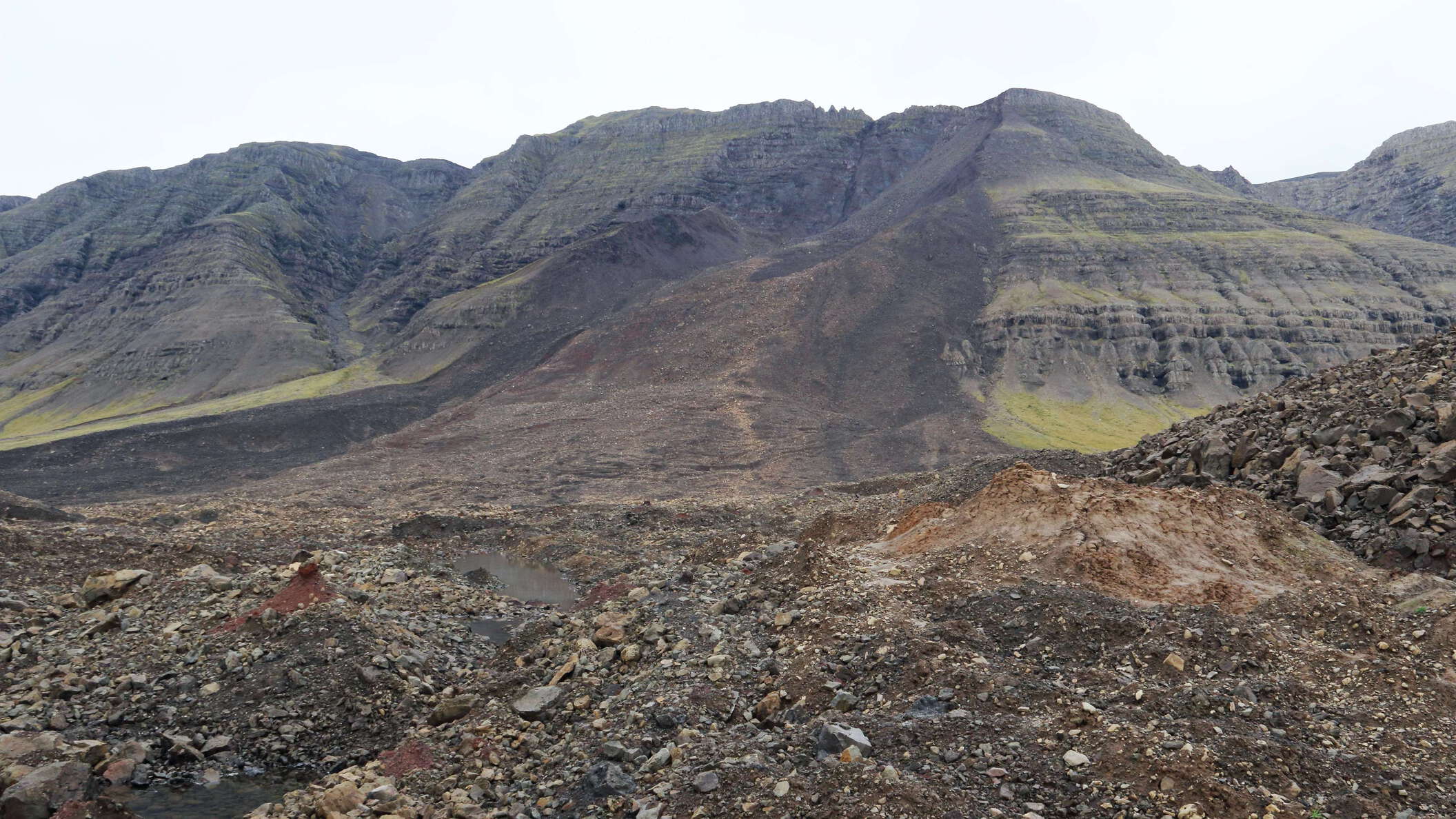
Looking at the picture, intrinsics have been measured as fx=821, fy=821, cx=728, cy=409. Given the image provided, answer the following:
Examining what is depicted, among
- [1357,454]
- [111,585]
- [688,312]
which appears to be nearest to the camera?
[111,585]

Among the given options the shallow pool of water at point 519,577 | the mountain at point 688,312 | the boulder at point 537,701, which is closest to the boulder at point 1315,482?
the boulder at point 537,701

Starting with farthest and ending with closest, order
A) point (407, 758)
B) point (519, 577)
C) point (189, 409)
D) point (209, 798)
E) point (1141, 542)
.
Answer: point (189, 409) → point (519, 577) → point (1141, 542) → point (209, 798) → point (407, 758)

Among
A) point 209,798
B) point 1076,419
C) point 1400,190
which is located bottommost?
point 1076,419

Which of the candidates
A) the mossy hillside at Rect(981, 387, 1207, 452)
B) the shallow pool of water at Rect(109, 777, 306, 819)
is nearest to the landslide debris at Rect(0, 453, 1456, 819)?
the shallow pool of water at Rect(109, 777, 306, 819)

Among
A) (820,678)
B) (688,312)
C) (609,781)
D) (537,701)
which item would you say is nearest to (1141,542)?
(820,678)

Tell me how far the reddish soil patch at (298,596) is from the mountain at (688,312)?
93.7 ft

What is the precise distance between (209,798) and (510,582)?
1465 centimetres

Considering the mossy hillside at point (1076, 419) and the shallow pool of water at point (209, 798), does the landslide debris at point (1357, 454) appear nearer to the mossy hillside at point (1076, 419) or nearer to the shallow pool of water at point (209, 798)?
A: the shallow pool of water at point (209, 798)

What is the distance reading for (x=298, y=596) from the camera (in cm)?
1686

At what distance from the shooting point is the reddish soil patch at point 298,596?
16.5 m

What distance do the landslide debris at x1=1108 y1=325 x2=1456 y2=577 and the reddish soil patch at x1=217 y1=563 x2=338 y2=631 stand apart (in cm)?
2066

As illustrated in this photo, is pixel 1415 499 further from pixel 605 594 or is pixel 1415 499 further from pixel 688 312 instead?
pixel 688 312

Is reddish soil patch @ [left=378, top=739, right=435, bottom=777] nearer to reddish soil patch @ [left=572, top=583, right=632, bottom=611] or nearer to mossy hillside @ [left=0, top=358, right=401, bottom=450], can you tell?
reddish soil patch @ [left=572, top=583, right=632, bottom=611]

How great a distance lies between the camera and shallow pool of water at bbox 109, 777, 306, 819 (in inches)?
482
